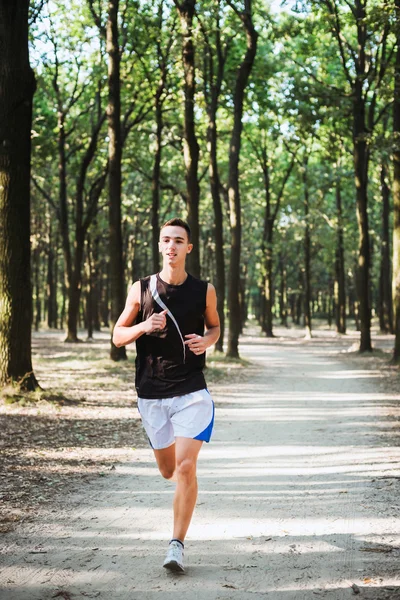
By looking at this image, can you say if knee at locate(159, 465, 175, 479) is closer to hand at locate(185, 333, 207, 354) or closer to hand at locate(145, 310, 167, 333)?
hand at locate(185, 333, 207, 354)

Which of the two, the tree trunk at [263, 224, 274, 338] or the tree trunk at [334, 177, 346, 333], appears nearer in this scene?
the tree trunk at [334, 177, 346, 333]

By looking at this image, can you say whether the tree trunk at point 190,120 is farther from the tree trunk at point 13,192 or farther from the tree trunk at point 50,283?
the tree trunk at point 50,283

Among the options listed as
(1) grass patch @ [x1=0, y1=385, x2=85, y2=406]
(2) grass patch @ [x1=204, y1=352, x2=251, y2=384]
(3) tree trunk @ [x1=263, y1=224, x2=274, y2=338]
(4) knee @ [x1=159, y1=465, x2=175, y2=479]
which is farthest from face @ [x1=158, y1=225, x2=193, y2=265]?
(3) tree trunk @ [x1=263, y1=224, x2=274, y2=338]

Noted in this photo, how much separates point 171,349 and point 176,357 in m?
0.06

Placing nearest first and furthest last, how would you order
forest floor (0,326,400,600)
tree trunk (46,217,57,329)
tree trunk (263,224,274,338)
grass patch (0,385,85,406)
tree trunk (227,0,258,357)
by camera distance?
1. forest floor (0,326,400,600)
2. grass patch (0,385,85,406)
3. tree trunk (227,0,258,357)
4. tree trunk (263,224,274,338)
5. tree trunk (46,217,57,329)

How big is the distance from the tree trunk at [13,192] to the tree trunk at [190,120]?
609 centimetres

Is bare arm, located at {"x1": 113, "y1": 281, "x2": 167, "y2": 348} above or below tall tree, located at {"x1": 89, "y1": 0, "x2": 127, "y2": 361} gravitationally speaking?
below

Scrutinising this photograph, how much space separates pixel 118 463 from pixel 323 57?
24187 millimetres

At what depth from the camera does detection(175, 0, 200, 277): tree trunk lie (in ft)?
56.6

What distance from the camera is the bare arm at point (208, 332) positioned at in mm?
4477

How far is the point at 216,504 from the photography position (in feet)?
20.0

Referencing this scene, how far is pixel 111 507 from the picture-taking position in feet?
19.7

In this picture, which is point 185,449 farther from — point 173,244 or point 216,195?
point 216,195

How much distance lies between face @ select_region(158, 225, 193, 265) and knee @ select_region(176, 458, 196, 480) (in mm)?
1304
